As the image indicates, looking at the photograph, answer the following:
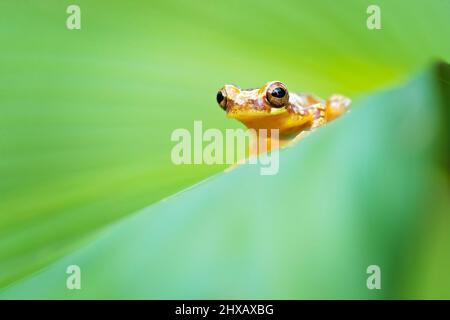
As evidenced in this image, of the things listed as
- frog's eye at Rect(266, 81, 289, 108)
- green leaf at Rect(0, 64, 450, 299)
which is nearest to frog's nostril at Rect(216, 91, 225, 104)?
frog's eye at Rect(266, 81, 289, 108)

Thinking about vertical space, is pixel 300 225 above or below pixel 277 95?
below

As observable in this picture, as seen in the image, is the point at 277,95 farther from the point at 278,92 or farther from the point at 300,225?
the point at 300,225

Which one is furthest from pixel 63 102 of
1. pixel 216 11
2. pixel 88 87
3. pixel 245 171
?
pixel 245 171

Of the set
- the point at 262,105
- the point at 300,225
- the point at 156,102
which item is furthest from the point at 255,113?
the point at 300,225

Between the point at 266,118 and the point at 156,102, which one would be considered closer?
the point at 156,102

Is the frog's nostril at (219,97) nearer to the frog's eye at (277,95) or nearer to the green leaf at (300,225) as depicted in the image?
the frog's eye at (277,95)

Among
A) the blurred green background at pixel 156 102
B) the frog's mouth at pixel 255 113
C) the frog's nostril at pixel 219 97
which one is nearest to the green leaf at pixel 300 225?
the blurred green background at pixel 156 102

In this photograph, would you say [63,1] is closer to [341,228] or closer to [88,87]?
[88,87]
